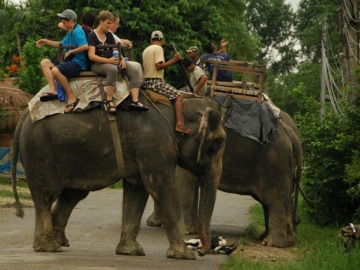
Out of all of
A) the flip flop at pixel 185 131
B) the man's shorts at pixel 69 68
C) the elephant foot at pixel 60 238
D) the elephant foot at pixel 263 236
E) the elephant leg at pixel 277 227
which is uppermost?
the man's shorts at pixel 69 68

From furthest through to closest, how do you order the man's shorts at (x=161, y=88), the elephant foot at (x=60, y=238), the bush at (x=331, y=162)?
the bush at (x=331, y=162) → the elephant foot at (x=60, y=238) → the man's shorts at (x=161, y=88)

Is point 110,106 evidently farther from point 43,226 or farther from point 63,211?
point 63,211

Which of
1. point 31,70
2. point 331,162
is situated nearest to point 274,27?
point 31,70

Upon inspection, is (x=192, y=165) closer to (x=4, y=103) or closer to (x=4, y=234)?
(x=4, y=234)

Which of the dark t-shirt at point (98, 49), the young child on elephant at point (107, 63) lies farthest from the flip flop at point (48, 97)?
the dark t-shirt at point (98, 49)

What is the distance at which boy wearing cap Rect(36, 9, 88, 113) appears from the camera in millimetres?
12688

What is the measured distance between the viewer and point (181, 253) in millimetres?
12797

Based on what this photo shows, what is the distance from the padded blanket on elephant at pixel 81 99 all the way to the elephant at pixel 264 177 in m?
3.77

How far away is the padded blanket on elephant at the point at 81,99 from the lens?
1267 cm

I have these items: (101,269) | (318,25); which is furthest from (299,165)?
(318,25)

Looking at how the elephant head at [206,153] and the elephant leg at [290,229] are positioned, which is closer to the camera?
the elephant head at [206,153]

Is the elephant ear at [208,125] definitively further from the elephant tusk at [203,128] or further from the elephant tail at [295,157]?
the elephant tail at [295,157]

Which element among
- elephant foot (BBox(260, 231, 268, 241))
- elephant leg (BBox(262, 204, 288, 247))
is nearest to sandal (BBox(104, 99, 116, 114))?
elephant leg (BBox(262, 204, 288, 247))

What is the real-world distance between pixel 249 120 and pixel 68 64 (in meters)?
4.11
